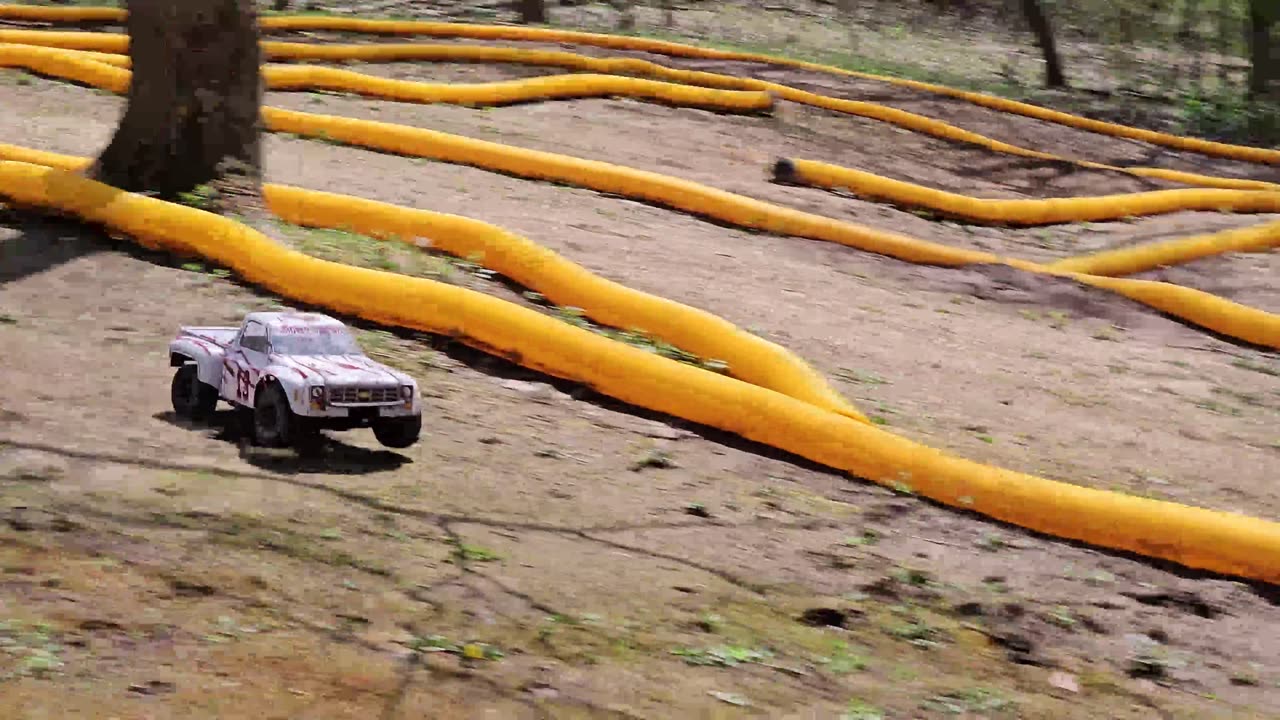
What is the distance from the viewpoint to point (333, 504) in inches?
207

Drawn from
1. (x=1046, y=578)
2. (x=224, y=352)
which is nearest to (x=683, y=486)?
(x=1046, y=578)

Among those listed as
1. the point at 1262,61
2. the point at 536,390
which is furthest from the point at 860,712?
the point at 1262,61

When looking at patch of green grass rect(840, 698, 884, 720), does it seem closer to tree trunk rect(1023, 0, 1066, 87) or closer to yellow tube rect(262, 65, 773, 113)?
yellow tube rect(262, 65, 773, 113)

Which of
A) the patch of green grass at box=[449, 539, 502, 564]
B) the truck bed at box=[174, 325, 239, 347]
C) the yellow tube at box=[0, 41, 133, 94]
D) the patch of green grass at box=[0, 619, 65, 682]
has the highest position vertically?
the yellow tube at box=[0, 41, 133, 94]

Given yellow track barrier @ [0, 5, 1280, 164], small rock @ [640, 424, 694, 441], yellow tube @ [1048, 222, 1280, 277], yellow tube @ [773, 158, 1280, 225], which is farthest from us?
yellow track barrier @ [0, 5, 1280, 164]

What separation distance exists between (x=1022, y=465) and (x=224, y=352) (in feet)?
12.2

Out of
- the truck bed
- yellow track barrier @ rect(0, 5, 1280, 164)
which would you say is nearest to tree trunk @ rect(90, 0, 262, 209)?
the truck bed

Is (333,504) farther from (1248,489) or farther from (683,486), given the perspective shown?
(1248,489)

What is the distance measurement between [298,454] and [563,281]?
9.81 feet

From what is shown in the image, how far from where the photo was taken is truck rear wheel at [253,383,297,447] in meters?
5.38

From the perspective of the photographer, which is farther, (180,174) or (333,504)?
(180,174)

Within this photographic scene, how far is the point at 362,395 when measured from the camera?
5.43 metres

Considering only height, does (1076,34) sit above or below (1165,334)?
above

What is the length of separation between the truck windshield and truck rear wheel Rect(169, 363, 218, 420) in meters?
0.36
